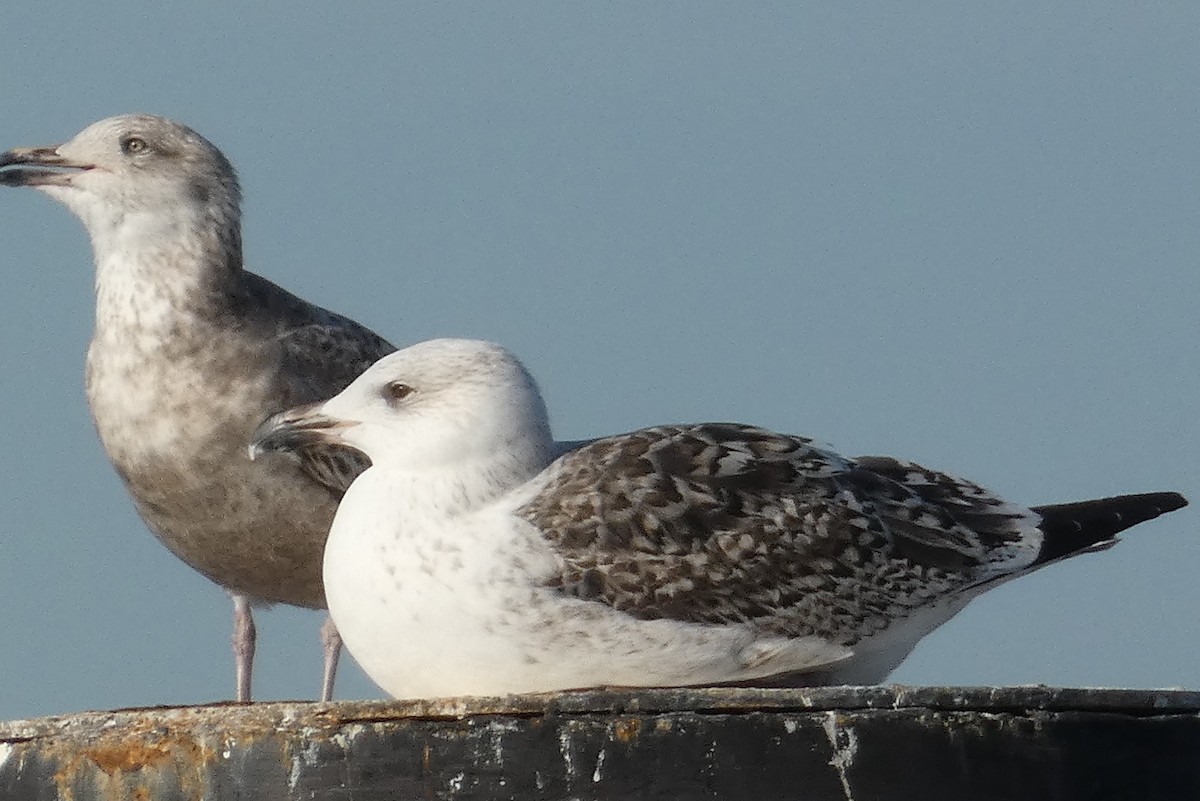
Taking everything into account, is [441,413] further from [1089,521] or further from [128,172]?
[128,172]

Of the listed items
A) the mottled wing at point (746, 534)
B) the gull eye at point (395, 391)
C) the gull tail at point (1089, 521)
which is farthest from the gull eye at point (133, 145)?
the gull tail at point (1089, 521)

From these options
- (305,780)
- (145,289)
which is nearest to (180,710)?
(305,780)

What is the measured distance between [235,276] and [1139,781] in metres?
5.86

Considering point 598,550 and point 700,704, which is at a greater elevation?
point 598,550

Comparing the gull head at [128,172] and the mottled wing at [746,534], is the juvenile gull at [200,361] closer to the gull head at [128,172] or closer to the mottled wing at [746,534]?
the gull head at [128,172]

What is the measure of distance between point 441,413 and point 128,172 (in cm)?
385

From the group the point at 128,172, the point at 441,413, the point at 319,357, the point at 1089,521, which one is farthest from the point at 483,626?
the point at 128,172

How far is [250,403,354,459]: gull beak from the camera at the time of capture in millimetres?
7070

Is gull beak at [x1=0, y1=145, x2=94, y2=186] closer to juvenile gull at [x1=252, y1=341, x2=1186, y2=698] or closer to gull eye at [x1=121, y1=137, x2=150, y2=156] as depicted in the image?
gull eye at [x1=121, y1=137, x2=150, y2=156]

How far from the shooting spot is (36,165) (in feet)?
33.3

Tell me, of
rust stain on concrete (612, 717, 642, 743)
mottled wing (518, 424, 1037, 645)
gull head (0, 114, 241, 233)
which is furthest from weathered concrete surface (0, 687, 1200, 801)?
gull head (0, 114, 241, 233)

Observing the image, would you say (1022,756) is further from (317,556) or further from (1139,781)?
(317,556)

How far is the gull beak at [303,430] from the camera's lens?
23.2 feet

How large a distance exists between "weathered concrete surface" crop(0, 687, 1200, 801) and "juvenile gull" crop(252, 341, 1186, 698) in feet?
3.42
